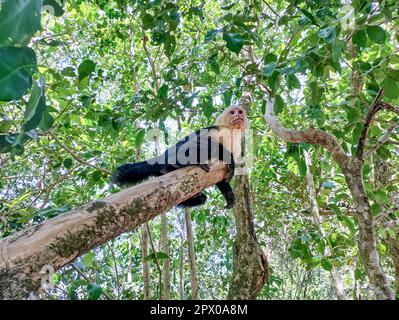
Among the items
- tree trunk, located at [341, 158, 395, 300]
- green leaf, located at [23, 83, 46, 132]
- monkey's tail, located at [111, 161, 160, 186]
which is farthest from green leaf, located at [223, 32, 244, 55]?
monkey's tail, located at [111, 161, 160, 186]

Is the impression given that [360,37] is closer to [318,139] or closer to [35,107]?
[318,139]

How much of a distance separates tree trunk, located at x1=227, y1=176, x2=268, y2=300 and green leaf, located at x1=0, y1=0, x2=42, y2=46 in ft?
6.72

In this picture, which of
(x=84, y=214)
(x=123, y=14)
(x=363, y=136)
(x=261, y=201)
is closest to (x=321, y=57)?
(x=363, y=136)

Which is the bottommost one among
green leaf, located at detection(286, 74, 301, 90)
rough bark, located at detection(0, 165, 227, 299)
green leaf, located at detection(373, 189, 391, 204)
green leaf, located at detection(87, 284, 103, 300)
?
green leaf, located at detection(87, 284, 103, 300)

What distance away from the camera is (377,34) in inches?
76.2

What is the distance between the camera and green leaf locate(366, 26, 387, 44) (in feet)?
6.31

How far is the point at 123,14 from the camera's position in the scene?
4.16 m

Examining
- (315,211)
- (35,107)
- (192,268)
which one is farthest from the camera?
(315,211)

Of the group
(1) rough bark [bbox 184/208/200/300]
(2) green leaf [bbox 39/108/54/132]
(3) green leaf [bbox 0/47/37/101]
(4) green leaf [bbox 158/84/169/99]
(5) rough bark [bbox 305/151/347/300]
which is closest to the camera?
(3) green leaf [bbox 0/47/37/101]

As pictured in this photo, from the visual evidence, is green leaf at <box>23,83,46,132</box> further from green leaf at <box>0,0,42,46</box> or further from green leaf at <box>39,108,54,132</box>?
green leaf at <box>39,108,54,132</box>

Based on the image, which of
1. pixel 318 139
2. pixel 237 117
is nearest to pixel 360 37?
pixel 318 139

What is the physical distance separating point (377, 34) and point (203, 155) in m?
1.85

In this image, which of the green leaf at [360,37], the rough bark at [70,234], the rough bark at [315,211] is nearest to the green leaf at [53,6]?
the rough bark at [70,234]
